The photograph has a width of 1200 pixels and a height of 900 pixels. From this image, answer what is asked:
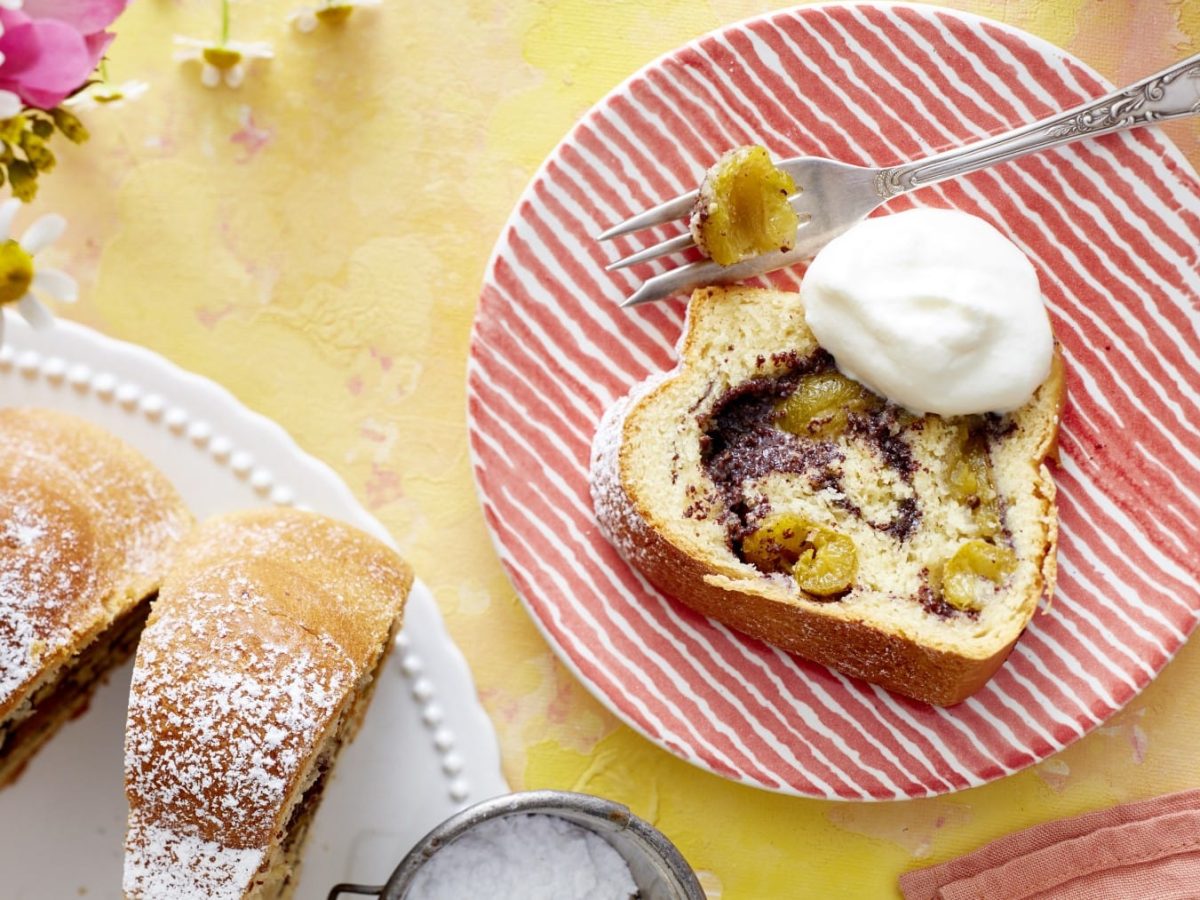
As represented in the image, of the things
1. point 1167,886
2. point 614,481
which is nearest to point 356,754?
point 614,481

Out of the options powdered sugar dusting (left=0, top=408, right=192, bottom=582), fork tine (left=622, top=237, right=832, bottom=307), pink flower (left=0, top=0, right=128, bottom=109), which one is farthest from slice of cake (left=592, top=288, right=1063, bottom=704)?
pink flower (left=0, top=0, right=128, bottom=109)

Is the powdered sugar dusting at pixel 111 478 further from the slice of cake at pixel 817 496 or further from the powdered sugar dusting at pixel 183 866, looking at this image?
the slice of cake at pixel 817 496

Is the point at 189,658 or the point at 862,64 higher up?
the point at 862,64

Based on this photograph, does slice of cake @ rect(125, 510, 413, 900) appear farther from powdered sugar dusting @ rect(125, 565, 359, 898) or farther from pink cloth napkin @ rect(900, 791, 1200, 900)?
→ pink cloth napkin @ rect(900, 791, 1200, 900)

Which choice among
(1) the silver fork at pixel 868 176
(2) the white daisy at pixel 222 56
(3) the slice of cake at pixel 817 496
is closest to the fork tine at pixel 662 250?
(1) the silver fork at pixel 868 176

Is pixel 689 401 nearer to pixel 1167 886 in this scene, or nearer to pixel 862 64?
pixel 862 64

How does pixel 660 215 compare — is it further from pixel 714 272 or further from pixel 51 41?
pixel 51 41
